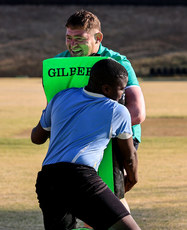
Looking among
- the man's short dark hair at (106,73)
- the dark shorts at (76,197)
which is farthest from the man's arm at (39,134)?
the man's short dark hair at (106,73)

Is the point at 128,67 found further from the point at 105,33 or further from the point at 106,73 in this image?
A: the point at 105,33

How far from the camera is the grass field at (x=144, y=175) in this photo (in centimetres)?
573

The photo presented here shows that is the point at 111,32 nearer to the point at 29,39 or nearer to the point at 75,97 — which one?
the point at 29,39

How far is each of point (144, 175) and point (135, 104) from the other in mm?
4590

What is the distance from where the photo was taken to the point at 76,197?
2.86 m

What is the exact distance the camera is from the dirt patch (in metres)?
13.4

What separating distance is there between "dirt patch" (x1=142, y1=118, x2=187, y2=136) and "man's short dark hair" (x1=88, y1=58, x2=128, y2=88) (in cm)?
1029

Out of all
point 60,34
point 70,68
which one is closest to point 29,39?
point 60,34
